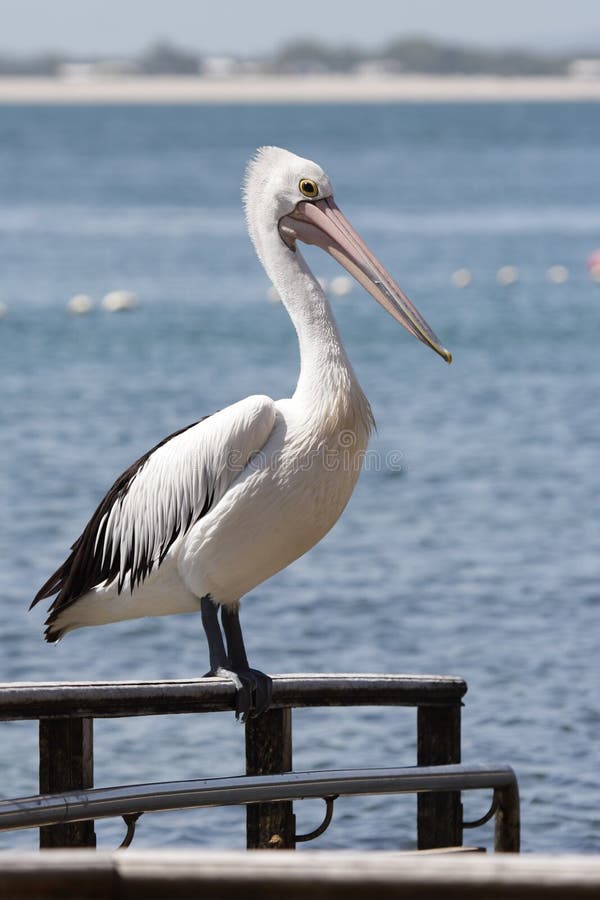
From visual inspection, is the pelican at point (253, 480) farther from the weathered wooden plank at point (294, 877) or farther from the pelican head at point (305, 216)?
the weathered wooden plank at point (294, 877)

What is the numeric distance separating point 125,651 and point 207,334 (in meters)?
11.7

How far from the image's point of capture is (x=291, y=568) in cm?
957

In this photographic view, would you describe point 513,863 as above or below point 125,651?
above

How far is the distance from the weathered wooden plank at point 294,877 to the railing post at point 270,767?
Result: 59.8 inches

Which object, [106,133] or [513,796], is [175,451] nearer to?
[513,796]

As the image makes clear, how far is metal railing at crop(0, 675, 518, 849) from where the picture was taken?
2264 mm

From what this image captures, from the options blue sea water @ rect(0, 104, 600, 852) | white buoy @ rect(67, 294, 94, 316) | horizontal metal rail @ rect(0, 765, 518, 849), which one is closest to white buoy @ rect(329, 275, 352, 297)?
blue sea water @ rect(0, 104, 600, 852)

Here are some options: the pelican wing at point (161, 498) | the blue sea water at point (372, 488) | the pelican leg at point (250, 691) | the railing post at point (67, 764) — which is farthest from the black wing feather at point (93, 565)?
the blue sea water at point (372, 488)

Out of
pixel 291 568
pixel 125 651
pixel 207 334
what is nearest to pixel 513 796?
pixel 125 651

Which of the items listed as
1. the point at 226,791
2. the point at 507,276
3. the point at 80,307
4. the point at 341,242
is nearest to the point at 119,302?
the point at 80,307

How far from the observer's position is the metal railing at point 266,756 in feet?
7.43

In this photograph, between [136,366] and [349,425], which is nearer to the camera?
[349,425]

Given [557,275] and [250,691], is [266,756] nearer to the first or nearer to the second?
[250,691]

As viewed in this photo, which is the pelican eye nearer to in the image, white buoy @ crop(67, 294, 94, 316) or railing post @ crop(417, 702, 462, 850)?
railing post @ crop(417, 702, 462, 850)
